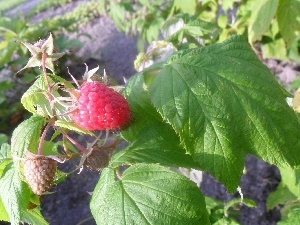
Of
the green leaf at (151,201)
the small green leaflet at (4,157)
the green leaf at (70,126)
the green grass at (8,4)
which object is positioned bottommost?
the green grass at (8,4)

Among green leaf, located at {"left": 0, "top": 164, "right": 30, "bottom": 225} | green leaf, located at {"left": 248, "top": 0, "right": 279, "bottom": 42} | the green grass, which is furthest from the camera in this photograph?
the green grass

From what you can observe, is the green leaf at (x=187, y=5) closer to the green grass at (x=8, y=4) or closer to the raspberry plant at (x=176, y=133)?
the raspberry plant at (x=176, y=133)

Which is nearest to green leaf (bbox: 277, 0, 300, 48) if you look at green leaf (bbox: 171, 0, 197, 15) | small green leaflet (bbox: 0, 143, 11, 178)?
green leaf (bbox: 171, 0, 197, 15)

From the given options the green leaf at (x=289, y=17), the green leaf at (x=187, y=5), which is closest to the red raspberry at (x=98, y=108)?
the green leaf at (x=289, y=17)

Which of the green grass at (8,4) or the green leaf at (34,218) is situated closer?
the green leaf at (34,218)

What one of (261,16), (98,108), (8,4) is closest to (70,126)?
(98,108)

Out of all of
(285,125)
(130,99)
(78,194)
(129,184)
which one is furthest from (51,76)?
(78,194)

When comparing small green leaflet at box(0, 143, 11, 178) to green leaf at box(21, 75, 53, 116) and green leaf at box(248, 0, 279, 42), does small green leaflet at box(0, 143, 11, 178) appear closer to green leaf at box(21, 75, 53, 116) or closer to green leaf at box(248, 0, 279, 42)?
green leaf at box(21, 75, 53, 116)

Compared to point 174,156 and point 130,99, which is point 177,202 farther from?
point 130,99
